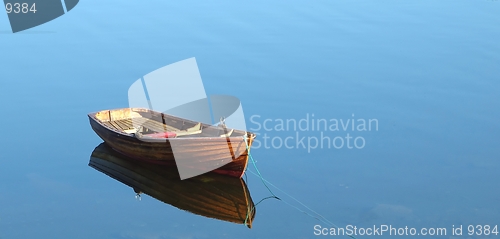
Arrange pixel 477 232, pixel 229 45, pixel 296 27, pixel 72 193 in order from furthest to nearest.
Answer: pixel 296 27 → pixel 229 45 → pixel 72 193 → pixel 477 232

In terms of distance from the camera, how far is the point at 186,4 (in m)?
20.5

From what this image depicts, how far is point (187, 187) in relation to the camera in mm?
11398

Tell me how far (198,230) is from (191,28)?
9.24 metres

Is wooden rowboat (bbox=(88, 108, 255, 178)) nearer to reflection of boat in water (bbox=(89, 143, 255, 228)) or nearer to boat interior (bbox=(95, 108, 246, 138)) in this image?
boat interior (bbox=(95, 108, 246, 138))

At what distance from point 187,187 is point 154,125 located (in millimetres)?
1542

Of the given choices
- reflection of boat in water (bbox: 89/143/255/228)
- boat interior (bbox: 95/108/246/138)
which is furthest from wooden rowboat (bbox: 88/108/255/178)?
reflection of boat in water (bbox: 89/143/255/228)

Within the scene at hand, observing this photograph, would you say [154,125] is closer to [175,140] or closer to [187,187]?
[175,140]

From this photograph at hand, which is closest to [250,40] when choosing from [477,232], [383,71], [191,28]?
[191,28]

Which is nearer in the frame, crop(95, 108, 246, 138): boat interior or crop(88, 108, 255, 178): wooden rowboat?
crop(88, 108, 255, 178): wooden rowboat

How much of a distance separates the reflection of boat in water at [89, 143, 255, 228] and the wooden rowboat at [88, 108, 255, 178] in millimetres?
169

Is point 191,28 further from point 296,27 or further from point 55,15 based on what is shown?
point 55,15

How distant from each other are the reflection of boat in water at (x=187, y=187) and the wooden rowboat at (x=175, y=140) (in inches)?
6.7

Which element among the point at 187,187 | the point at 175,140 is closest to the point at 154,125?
the point at 175,140

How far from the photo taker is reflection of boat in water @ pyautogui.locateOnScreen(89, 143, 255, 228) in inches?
422
